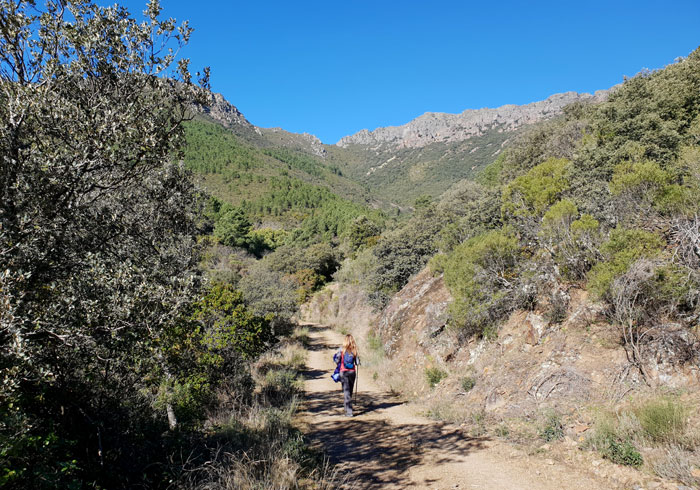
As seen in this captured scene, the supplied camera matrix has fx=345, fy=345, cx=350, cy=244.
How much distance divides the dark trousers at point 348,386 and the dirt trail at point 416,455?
11.5 inches

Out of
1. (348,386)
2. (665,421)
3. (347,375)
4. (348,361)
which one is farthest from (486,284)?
(665,421)

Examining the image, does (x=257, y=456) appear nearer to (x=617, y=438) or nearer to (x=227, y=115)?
(x=617, y=438)

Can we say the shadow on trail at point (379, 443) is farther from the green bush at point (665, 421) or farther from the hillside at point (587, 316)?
the green bush at point (665, 421)

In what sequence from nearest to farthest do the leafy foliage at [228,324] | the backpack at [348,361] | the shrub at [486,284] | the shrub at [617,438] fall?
the shrub at [617,438], the leafy foliage at [228,324], the backpack at [348,361], the shrub at [486,284]

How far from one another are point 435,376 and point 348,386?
290cm

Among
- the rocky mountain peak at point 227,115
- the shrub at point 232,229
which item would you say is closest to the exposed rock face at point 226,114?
the rocky mountain peak at point 227,115

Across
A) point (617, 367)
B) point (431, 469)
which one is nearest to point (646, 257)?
point (617, 367)

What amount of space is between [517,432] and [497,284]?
4.66 meters

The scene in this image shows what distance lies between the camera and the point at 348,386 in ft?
27.7

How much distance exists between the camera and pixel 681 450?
170 inches

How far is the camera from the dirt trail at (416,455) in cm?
492

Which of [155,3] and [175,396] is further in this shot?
[175,396]

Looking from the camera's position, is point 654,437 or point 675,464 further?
point 654,437

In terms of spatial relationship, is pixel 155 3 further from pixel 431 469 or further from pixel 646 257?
pixel 646 257
